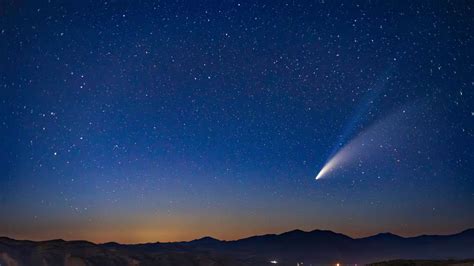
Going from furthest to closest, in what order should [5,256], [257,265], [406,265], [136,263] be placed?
1. [257,265]
2. [136,263]
3. [5,256]
4. [406,265]

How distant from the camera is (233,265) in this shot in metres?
167

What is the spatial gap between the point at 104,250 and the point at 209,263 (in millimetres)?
32956

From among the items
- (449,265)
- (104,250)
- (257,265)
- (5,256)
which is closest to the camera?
(449,265)

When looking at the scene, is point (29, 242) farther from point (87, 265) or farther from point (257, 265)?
point (257, 265)

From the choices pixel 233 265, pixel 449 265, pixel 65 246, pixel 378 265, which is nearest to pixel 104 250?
pixel 65 246

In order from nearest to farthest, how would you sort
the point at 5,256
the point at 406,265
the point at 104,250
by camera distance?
the point at 406,265 < the point at 5,256 < the point at 104,250

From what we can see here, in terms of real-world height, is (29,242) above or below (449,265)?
above

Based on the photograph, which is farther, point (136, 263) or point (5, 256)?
point (136, 263)

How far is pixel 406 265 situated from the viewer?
67875mm

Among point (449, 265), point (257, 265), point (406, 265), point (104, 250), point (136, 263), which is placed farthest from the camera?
point (257, 265)

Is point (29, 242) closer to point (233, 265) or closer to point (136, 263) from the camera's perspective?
point (136, 263)

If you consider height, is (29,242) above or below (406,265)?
above

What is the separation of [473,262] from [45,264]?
4482 inches

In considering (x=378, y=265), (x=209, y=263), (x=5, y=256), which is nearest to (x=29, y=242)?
(x=5, y=256)
